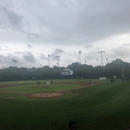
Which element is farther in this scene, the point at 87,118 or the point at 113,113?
the point at 113,113

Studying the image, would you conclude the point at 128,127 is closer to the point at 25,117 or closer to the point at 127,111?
the point at 127,111

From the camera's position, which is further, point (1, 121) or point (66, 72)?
point (66, 72)

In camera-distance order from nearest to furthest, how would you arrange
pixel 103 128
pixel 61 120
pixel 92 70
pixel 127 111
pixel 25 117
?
pixel 103 128 → pixel 61 120 → pixel 25 117 → pixel 127 111 → pixel 92 70

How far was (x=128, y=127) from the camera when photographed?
1064 centimetres

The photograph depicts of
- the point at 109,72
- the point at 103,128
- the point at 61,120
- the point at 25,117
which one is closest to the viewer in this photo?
the point at 103,128

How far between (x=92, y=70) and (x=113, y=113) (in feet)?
223

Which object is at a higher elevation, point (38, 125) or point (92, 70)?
point (92, 70)

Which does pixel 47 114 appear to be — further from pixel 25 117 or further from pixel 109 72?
pixel 109 72

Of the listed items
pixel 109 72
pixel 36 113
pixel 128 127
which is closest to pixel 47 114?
pixel 36 113

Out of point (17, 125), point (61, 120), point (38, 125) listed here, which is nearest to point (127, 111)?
point (61, 120)

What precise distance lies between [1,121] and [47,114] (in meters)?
3.52

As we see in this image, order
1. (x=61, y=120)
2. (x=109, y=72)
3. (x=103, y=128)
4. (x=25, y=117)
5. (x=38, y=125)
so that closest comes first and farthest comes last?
(x=103, y=128)
(x=38, y=125)
(x=61, y=120)
(x=25, y=117)
(x=109, y=72)

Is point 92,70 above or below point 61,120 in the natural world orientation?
above

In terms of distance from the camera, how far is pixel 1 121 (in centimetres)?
1218
